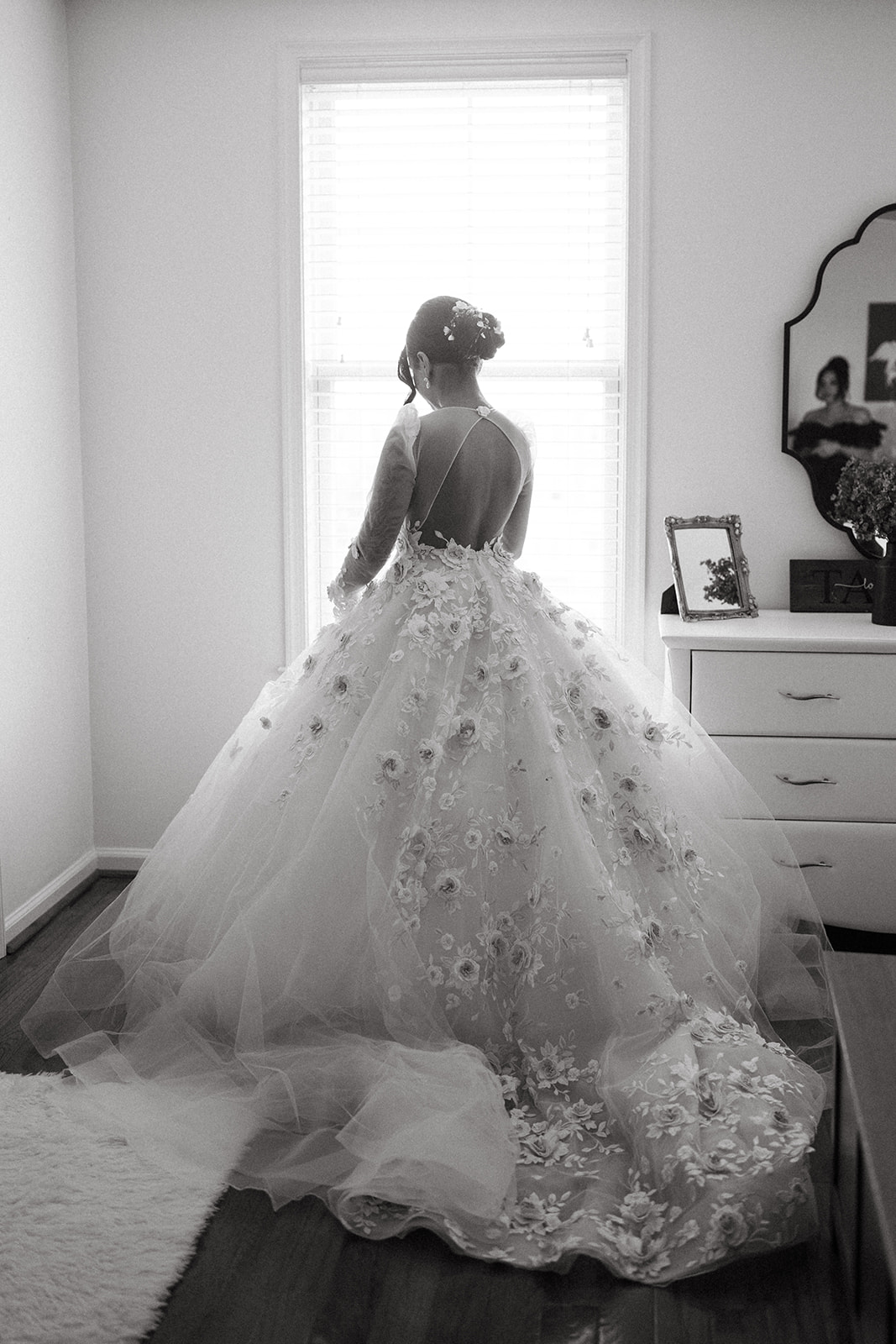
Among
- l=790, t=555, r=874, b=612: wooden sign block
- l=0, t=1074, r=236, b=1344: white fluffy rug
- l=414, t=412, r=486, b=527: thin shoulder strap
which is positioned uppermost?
l=414, t=412, r=486, b=527: thin shoulder strap

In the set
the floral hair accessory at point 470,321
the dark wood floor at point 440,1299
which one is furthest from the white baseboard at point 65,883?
the floral hair accessory at point 470,321

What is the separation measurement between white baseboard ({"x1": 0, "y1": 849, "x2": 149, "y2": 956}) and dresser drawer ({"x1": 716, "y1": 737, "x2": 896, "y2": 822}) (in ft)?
6.31

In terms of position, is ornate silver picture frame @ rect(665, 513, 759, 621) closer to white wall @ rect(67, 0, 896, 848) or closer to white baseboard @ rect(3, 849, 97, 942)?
white wall @ rect(67, 0, 896, 848)

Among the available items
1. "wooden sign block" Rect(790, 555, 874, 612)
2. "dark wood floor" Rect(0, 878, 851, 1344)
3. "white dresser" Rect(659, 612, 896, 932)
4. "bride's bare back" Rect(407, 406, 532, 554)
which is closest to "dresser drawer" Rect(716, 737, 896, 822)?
"white dresser" Rect(659, 612, 896, 932)

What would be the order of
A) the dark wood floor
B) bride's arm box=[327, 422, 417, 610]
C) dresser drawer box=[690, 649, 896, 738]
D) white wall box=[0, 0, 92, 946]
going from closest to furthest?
the dark wood floor, bride's arm box=[327, 422, 417, 610], dresser drawer box=[690, 649, 896, 738], white wall box=[0, 0, 92, 946]

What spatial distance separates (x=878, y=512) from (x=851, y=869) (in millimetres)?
975

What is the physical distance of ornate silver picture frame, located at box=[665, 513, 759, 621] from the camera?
135 inches

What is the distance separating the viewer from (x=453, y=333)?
107 inches

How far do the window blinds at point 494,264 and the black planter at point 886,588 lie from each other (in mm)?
755

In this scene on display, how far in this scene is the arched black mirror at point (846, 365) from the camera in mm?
3459

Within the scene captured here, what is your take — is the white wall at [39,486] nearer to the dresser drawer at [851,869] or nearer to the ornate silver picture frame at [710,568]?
the ornate silver picture frame at [710,568]

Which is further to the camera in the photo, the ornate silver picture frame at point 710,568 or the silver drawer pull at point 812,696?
the ornate silver picture frame at point 710,568

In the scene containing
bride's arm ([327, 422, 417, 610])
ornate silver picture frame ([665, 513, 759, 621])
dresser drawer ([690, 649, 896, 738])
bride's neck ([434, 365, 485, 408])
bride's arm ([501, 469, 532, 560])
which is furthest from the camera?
ornate silver picture frame ([665, 513, 759, 621])

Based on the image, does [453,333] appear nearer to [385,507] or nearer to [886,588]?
[385,507]
